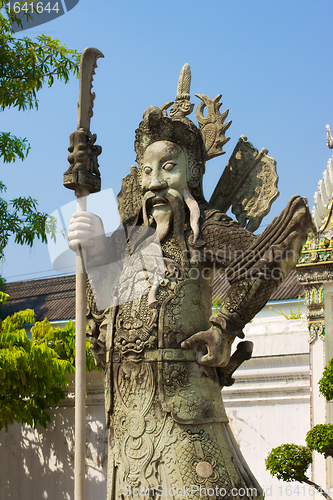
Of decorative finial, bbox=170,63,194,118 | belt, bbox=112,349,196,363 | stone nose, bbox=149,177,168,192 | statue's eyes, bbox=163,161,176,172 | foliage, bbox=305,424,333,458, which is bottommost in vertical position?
foliage, bbox=305,424,333,458

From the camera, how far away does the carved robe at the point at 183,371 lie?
2803 millimetres

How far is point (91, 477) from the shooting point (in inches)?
270

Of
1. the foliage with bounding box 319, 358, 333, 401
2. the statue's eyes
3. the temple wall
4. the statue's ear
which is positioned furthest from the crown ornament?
the temple wall

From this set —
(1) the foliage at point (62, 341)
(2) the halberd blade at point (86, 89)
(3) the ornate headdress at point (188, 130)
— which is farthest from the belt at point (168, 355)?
(1) the foliage at point (62, 341)

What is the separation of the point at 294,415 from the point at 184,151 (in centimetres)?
392

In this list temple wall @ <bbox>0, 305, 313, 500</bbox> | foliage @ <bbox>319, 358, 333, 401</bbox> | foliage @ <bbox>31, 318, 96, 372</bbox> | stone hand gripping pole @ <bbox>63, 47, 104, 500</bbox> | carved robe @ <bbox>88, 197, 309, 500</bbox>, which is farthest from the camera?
foliage @ <bbox>31, 318, 96, 372</bbox>

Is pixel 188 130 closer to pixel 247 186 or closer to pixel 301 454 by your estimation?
pixel 247 186

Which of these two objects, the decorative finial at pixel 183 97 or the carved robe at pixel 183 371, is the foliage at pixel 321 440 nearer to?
the carved robe at pixel 183 371

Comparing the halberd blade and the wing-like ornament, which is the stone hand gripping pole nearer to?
the halberd blade

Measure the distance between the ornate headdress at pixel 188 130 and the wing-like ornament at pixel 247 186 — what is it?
6.2 inches

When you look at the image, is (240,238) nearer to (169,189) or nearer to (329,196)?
(169,189)

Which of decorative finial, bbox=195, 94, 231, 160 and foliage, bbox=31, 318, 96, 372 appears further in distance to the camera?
foliage, bbox=31, 318, 96, 372

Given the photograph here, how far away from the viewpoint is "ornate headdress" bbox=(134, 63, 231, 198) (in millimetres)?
3238

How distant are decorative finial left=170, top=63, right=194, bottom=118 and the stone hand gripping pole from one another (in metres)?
0.50
